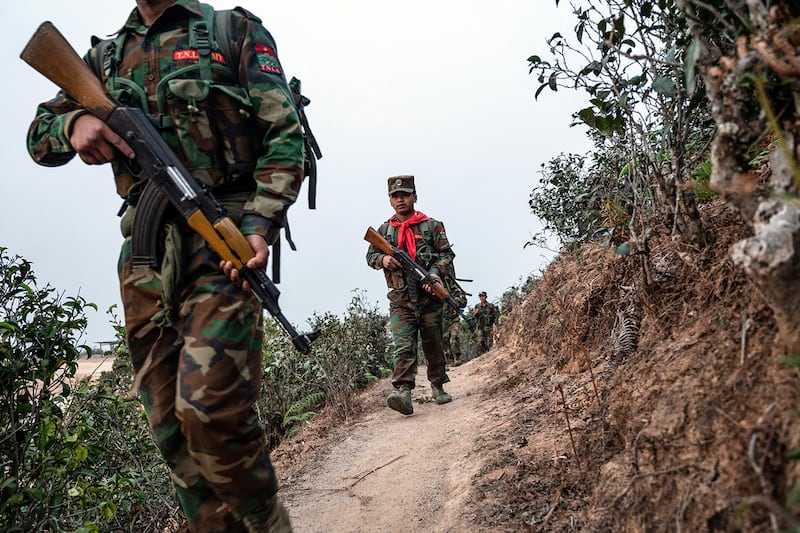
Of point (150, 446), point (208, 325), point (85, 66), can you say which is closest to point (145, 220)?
point (208, 325)

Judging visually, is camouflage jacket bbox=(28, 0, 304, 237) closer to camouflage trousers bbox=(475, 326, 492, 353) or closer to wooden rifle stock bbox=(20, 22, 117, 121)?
wooden rifle stock bbox=(20, 22, 117, 121)

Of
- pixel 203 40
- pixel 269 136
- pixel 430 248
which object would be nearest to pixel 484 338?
pixel 430 248

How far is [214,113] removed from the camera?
6.93 feet

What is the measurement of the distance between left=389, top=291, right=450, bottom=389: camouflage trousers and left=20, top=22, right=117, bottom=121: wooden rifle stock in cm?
369

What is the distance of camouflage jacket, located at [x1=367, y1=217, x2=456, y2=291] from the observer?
5.75 metres

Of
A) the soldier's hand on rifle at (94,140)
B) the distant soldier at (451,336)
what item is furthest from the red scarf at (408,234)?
the distant soldier at (451,336)

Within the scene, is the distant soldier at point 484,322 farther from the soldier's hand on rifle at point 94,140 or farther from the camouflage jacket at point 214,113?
the soldier's hand on rifle at point 94,140

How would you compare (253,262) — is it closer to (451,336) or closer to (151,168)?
(151,168)

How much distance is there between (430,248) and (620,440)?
3933 mm

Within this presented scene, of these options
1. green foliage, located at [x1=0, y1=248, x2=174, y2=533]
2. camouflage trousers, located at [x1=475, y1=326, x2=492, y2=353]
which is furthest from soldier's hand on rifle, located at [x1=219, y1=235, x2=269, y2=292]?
camouflage trousers, located at [x1=475, y1=326, x2=492, y2=353]

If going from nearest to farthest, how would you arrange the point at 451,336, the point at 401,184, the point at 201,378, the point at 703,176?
the point at 201,378, the point at 703,176, the point at 401,184, the point at 451,336

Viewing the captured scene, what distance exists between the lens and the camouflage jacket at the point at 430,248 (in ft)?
18.9

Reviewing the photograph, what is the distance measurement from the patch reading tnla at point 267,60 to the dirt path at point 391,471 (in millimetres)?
2090

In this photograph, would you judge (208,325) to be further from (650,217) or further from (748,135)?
(650,217)
